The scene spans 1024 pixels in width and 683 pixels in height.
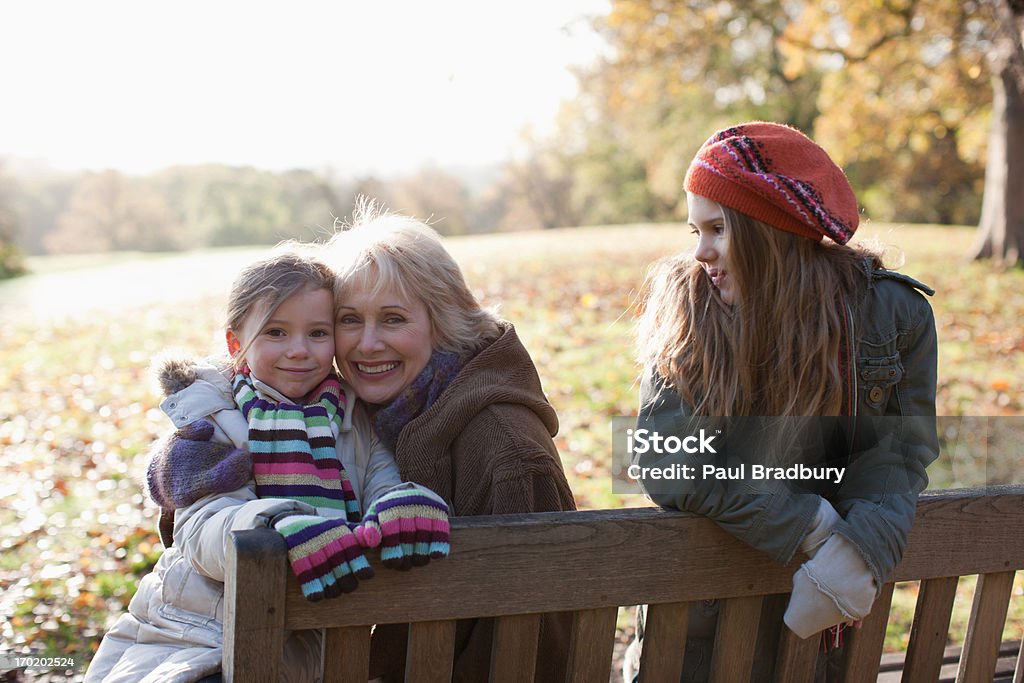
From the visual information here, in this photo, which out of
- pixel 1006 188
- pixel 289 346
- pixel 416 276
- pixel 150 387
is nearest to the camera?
pixel 289 346

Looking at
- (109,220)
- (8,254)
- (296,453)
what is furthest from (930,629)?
(109,220)

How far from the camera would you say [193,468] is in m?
2.46

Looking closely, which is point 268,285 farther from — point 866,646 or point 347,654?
point 866,646

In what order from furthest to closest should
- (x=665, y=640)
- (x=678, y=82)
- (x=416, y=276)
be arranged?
(x=678, y=82) → (x=416, y=276) → (x=665, y=640)

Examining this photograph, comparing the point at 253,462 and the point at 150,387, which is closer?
the point at 253,462

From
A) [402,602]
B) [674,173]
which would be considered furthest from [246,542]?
[674,173]

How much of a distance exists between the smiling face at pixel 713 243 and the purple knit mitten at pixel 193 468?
4.59ft

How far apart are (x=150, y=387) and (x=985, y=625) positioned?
7902 millimetres

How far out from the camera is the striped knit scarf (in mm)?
2566

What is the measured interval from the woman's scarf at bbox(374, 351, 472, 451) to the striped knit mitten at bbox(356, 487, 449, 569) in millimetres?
810

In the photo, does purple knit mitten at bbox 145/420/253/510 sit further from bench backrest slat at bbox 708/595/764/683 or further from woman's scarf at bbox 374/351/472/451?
bench backrest slat at bbox 708/595/764/683

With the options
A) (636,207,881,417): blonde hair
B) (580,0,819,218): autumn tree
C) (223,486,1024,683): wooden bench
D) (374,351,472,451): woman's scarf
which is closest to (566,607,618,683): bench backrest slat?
(223,486,1024,683): wooden bench

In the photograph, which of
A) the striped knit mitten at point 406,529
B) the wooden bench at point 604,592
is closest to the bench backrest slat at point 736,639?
the wooden bench at point 604,592

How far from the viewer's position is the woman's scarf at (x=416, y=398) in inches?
109
